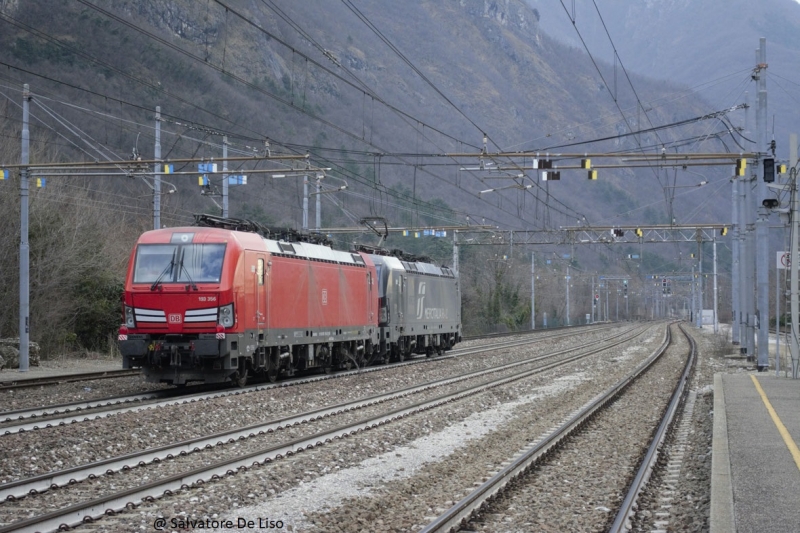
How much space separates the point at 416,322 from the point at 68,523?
26.2 m

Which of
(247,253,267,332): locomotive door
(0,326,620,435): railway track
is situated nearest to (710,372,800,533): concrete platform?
(0,326,620,435): railway track

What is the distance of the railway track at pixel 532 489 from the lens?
29.1 ft

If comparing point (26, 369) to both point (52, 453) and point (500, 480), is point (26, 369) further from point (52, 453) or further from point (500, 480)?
point (500, 480)

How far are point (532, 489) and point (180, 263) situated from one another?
11429mm

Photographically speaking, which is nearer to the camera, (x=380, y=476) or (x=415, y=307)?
(x=380, y=476)

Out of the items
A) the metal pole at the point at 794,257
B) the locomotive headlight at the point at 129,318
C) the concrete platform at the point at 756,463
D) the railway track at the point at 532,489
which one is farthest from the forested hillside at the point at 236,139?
the concrete platform at the point at 756,463

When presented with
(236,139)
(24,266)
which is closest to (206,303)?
(24,266)

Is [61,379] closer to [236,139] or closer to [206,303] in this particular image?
[206,303]

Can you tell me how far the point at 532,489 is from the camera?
10.6 m

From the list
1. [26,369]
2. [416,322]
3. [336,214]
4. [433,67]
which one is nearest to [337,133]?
[336,214]

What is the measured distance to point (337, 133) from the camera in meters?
103

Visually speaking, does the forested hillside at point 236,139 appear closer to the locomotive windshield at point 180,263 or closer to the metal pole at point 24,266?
the metal pole at point 24,266

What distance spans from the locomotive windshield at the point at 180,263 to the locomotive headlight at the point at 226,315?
60cm

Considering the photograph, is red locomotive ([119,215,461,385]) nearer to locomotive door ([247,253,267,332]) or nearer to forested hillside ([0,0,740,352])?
locomotive door ([247,253,267,332])
